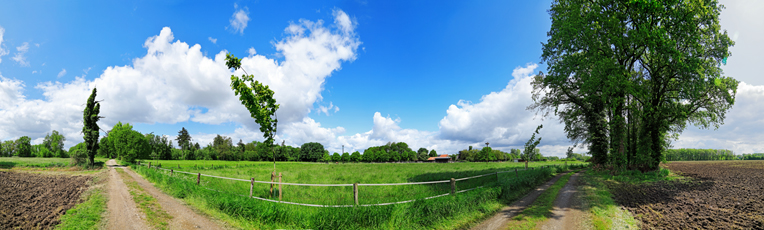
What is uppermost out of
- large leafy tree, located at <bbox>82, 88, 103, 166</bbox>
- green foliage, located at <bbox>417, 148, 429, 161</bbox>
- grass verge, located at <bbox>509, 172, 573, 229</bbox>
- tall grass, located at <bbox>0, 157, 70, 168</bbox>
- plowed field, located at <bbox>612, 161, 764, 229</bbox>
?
large leafy tree, located at <bbox>82, 88, 103, 166</bbox>

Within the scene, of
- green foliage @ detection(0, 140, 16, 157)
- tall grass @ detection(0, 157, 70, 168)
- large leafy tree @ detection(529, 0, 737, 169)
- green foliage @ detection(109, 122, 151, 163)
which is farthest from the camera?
green foliage @ detection(0, 140, 16, 157)

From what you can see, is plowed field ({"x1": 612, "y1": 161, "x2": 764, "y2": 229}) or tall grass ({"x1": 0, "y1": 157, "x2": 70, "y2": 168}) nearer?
plowed field ({"x1": 612, "y1": 161, "x2": 764, "y2": 229})

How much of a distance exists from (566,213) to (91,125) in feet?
173

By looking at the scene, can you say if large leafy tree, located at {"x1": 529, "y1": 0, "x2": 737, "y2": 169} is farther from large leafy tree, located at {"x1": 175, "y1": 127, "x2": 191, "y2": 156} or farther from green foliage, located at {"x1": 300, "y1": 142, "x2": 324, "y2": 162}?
large leafy tree, located at {"x1": 175, "y1": 127, "x2": 191, "y2": 156}

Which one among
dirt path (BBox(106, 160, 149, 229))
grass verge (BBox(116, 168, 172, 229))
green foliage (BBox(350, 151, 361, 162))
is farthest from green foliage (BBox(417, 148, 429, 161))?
dirt path (BBox(106, 160, 149, 229))

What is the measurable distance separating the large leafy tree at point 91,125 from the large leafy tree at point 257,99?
39145 millimetres

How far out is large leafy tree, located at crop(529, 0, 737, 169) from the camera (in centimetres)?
1847

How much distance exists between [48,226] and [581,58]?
2854cm

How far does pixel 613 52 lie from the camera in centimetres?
2048

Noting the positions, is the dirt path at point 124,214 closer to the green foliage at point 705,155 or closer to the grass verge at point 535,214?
the grass verge at point 535,214

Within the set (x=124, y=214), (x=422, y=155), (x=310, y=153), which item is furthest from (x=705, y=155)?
(x=124, y=214)

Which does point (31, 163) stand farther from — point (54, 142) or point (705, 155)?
point (705, 155)

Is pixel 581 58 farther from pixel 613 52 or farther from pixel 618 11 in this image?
pixel 618 11

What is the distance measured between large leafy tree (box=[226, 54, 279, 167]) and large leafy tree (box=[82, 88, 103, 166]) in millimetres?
39145
